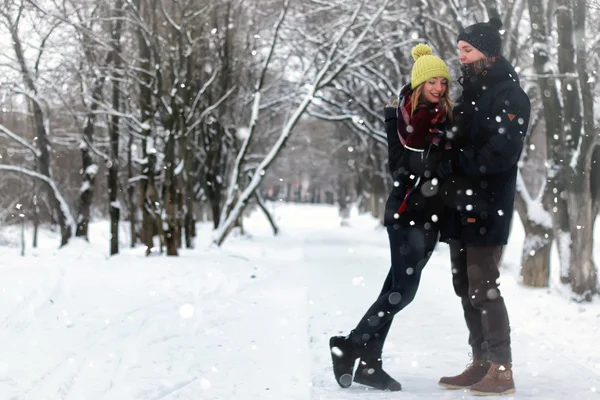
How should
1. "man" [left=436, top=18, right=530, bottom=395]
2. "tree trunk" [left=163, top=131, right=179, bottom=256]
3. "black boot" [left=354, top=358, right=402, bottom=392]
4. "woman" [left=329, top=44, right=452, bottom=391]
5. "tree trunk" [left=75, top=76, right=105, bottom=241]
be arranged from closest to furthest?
1. "man" [left=436, top=18, right=530, bottom=395]
2. "woman" [left=329, top=44, right=452, bottom=391]
3. "black boot" [left=354, top=358, right=402, bottom=392]
4. "tree trunk" [left=163, top=131, right=179, bottom=256]
5. "tree trunk" [left=75, top=76, right=105, bottom=241]

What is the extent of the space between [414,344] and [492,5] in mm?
6097

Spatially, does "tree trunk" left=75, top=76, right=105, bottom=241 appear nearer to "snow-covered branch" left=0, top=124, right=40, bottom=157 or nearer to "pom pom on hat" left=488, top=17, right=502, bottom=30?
"snow-covered branch" left=0, top=124, right=40, bottom=157

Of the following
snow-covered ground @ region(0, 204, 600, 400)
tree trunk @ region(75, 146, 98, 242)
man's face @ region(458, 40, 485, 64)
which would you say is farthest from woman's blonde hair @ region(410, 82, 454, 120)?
tree trunk @ region(75, 146, 98, 242)

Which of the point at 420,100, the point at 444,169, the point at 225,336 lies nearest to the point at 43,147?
the point at 225,336

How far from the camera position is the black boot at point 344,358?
155 inches

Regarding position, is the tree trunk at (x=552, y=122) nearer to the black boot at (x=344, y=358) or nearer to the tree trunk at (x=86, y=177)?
the black boot at (x=344, y=358)

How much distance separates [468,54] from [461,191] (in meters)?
0.82

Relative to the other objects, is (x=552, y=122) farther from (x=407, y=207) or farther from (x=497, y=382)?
(x=497, y=382)

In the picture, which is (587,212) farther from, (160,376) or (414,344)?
(160,376)

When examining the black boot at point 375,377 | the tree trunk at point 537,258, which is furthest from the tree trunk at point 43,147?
the black boot at point 375,377

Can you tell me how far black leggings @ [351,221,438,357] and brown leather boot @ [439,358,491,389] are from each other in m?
0.47

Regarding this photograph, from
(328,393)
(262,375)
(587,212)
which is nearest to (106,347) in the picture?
(262,375)

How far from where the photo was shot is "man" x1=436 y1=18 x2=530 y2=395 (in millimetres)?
3643

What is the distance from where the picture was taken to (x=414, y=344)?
5.48 m
